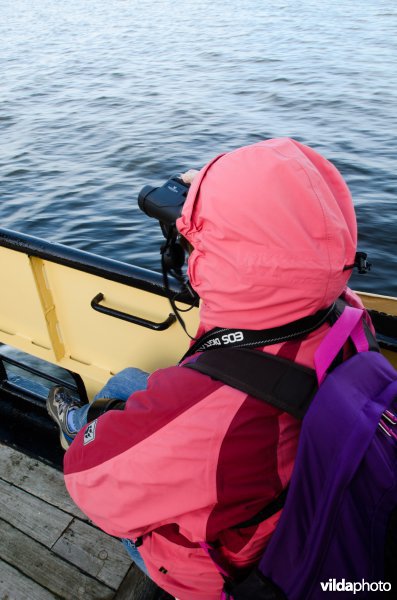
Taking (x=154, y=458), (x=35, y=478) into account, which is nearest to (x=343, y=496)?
(x=154, y=458)

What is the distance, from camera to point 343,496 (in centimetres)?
101

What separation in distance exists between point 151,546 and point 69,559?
880 millimetres

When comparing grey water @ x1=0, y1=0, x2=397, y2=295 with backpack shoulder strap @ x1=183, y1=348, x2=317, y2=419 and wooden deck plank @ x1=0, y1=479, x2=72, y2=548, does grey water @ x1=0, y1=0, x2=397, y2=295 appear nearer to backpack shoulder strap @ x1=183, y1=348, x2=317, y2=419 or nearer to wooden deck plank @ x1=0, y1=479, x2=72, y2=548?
wooden deck plank @ x1=0, y1=479, x2=72, y2=548

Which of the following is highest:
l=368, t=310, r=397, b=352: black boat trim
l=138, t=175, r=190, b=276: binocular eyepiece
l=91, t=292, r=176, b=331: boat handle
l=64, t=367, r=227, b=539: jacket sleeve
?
l=138, t=175, r=190, b=276: binocular eyepiece

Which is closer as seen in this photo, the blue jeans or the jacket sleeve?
the jacket sleeve

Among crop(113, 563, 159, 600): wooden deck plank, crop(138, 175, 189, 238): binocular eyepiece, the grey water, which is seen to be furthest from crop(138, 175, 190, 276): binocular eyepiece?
the grey water

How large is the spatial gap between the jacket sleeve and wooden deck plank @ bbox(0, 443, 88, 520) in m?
1.07

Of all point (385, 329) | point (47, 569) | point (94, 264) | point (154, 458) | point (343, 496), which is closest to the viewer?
point (343, 496)

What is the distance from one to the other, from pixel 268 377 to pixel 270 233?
295 mm

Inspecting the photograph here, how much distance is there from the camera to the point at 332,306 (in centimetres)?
125

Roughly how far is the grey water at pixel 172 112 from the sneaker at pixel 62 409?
357 centimetres

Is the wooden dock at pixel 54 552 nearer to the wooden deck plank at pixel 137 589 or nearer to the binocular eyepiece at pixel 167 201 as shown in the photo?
the wooden deck plank at pixel 137 589

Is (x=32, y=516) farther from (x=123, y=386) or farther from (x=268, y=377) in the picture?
(x=268, y=377)

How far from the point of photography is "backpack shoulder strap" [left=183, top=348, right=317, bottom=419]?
108cm
